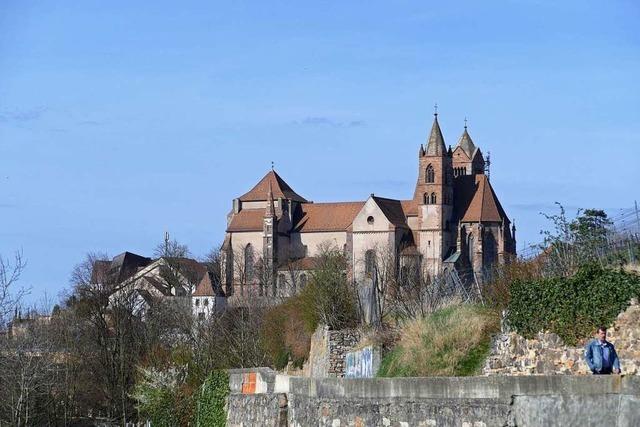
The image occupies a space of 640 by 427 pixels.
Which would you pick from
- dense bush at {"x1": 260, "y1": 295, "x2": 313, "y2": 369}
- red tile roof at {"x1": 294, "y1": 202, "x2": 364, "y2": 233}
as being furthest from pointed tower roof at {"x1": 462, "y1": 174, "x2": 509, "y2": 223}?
dense bush at {"x1": 260, "y1": 295, "x2": 313, "y2": 369}

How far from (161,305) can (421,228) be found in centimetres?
7125

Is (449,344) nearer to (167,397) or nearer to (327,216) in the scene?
(167,397)

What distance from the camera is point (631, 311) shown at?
19203 millimetres

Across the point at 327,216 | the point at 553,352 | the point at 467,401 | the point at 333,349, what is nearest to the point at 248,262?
the point at 327,216

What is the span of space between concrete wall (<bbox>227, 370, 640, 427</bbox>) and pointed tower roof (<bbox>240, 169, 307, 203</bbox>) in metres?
155

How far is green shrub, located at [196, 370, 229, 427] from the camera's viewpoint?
2335cm

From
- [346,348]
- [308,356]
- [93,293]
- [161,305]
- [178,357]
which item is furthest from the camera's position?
[161,305]

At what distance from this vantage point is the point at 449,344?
75.0 feet

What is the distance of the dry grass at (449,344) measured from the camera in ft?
74.2

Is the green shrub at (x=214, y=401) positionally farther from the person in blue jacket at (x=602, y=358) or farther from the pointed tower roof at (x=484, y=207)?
the pointed tower roof at (x=484, y=207)

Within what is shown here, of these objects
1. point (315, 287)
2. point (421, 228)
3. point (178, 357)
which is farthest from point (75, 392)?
point (421, 228)

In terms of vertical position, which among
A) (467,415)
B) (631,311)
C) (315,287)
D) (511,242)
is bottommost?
(467,415)

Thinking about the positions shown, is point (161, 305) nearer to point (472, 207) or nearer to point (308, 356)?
point (308, 356)

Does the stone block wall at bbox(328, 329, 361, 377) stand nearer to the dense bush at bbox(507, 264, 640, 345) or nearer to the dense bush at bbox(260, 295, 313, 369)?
the dense bush at bbox(260, 295, 313, 369)
